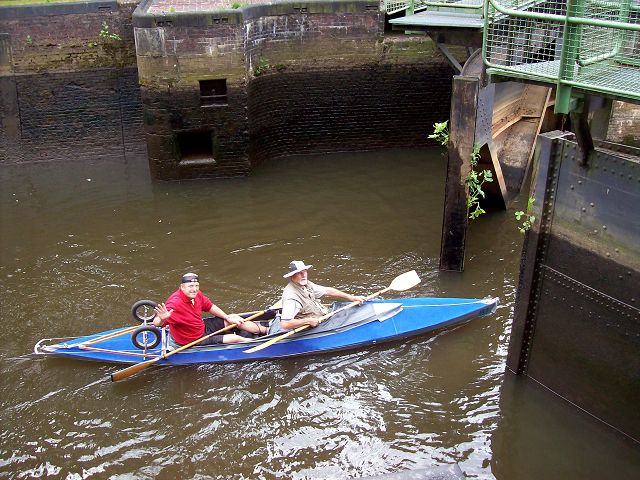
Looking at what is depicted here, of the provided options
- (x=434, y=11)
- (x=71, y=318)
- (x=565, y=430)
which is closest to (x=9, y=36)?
(x=71, y=318)

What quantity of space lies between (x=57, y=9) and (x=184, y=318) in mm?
8765

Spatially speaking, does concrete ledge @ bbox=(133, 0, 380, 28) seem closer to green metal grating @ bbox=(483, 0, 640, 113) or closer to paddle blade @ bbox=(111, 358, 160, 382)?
paddle blade @ bbox=(111, 358, 160, 382)

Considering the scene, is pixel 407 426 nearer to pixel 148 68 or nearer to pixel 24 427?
pixel 24 427

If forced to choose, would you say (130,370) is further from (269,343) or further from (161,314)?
(269,343)

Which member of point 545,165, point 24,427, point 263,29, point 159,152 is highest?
point 263,29

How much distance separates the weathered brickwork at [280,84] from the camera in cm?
1241

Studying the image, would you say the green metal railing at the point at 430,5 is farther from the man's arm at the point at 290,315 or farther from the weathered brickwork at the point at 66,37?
the weathered brickwork at the point at 66,37

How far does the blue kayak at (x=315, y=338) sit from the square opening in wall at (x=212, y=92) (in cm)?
569

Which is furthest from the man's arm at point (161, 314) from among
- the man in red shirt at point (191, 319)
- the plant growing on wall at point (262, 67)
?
the plant growing on wall at point (262, 67)

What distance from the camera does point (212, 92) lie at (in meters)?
12.9

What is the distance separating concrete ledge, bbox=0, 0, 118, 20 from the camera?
1361 cm

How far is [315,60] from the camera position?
46.2 feet

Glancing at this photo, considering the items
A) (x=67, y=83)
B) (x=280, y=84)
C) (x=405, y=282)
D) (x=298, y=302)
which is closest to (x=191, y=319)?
(x=298, y=302)

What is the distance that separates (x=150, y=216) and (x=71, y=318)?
3.18m
